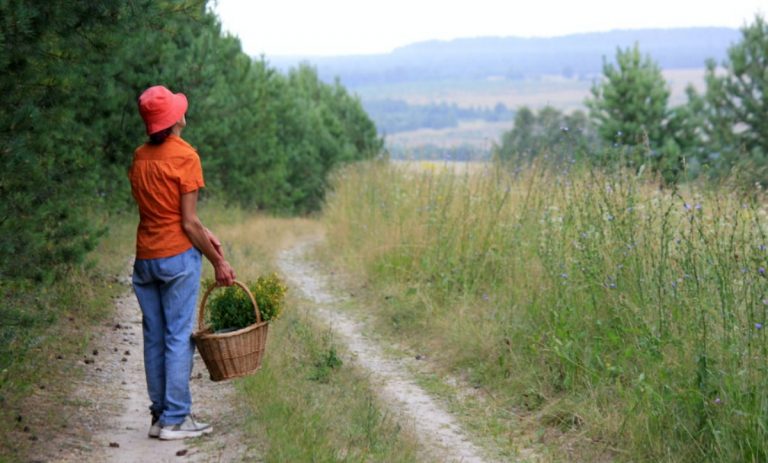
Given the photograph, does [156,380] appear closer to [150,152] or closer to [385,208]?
[150,152]

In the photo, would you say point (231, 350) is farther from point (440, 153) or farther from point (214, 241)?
point (440, 153)

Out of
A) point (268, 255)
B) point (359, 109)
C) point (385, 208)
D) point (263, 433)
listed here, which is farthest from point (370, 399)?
point (359, 109)

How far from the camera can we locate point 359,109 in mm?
48438

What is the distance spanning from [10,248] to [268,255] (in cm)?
991

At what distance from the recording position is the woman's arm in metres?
5.74

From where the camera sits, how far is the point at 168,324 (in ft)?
19.4

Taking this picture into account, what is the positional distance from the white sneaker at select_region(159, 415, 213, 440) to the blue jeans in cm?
4

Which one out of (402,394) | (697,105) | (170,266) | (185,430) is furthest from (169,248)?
(697,105)

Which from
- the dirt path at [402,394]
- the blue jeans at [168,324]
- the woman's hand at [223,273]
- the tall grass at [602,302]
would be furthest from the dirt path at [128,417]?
the tall grass at [602,302]

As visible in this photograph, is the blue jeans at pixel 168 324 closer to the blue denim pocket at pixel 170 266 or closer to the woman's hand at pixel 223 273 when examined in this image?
the blue denim pocket at pixel 170 266

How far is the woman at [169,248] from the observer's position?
18.9 ft

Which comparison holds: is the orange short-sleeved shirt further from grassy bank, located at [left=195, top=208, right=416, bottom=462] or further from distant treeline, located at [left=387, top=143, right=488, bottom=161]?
distant treeline, located at [left=387, top=143, right=488, bottom=161]

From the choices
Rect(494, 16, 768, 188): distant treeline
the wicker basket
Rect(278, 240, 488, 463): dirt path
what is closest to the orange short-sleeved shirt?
the wicker basket

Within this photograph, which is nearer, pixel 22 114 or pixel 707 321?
pixel 22 114
